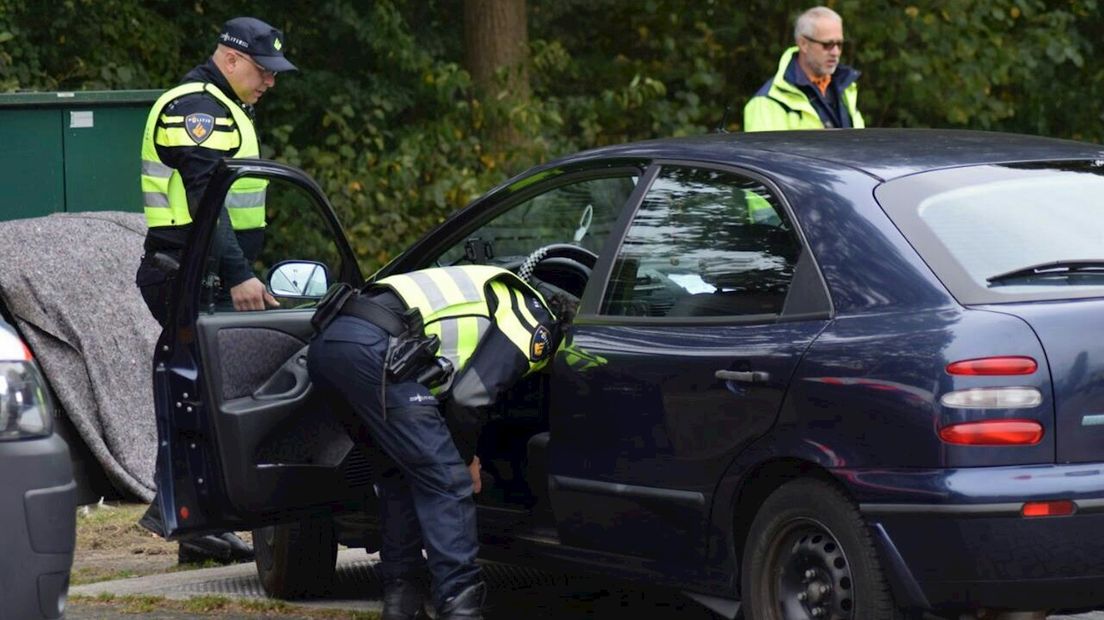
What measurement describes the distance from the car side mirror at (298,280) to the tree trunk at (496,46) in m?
8.07

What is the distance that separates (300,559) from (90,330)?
2.64m

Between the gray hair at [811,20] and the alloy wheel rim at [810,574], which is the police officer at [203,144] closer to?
the gray hair at [811,20]

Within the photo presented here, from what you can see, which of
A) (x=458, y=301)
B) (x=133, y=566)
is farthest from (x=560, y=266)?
(x=133, y=566)

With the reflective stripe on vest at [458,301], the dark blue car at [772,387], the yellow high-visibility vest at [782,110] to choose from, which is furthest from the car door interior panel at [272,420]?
the yellow high-visibility vest at [782,110]

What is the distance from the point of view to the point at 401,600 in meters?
5.91

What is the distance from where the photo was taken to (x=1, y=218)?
32.0ft

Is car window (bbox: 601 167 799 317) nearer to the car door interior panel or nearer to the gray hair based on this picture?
the car door interior panel

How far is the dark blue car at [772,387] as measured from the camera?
455cm

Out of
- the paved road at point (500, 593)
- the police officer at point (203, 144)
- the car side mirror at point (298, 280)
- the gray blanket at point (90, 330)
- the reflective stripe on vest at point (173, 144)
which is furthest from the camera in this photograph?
the gray blanket at point (90, 330)

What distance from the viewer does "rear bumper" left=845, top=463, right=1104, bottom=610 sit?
177 inches

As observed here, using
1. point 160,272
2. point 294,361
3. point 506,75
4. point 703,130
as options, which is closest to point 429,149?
point 506,75

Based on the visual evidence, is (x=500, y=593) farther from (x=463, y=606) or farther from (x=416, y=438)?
(x=416, y=438)

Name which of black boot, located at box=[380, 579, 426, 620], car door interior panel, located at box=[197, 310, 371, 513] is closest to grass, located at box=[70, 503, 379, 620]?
black boot, located at box=[380, 579, 426, 620]

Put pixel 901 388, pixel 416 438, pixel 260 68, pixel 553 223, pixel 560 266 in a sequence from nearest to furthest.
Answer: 1. pixel 901 388
2. pixel 416 438
3. pixel 560 266
4. pixel 260 68
5. pixel 553 223
